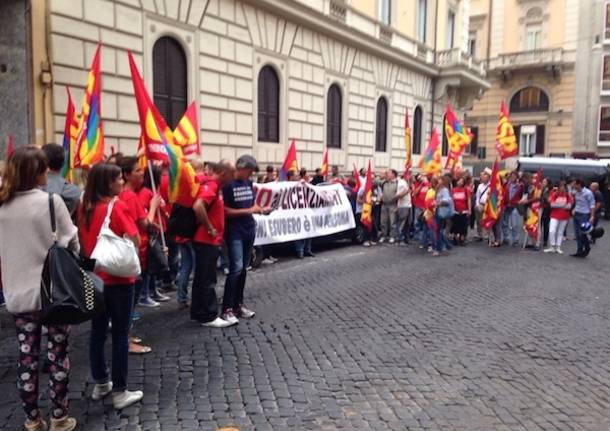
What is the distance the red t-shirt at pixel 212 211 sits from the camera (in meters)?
5.38

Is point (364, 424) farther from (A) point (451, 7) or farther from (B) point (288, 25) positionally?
(A) point (451, 7)

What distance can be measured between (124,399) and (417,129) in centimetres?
2266

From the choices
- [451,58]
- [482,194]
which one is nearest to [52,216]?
[482,194]

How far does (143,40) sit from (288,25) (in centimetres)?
557

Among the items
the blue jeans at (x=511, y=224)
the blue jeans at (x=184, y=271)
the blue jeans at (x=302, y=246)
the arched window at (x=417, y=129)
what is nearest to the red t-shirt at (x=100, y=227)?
the blue jeans at (x=184, y=271)

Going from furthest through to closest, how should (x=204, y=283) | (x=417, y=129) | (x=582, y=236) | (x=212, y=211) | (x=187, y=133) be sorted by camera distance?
(x=417, y=129)
(x=582, y=236)
(x=187, y=133)
(x=204, y=283)
(x=212, y=211)

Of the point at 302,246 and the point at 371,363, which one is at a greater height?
the point at 302,246

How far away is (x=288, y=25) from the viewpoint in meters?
15.8

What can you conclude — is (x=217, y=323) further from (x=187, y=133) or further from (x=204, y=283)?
(x=187, y=133)

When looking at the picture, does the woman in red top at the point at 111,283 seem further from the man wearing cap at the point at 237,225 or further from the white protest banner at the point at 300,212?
the white protest banner at the point at 300,212

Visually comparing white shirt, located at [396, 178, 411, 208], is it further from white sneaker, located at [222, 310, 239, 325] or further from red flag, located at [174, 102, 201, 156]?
white sneaker, located at [222, 310, 239, 325]

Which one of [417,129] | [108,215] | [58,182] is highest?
[417,129]

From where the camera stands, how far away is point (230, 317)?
5.75 meters

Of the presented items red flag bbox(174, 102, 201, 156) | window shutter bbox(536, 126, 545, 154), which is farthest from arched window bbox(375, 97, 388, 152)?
window shutter bbox(536, 126, 545, 154)
